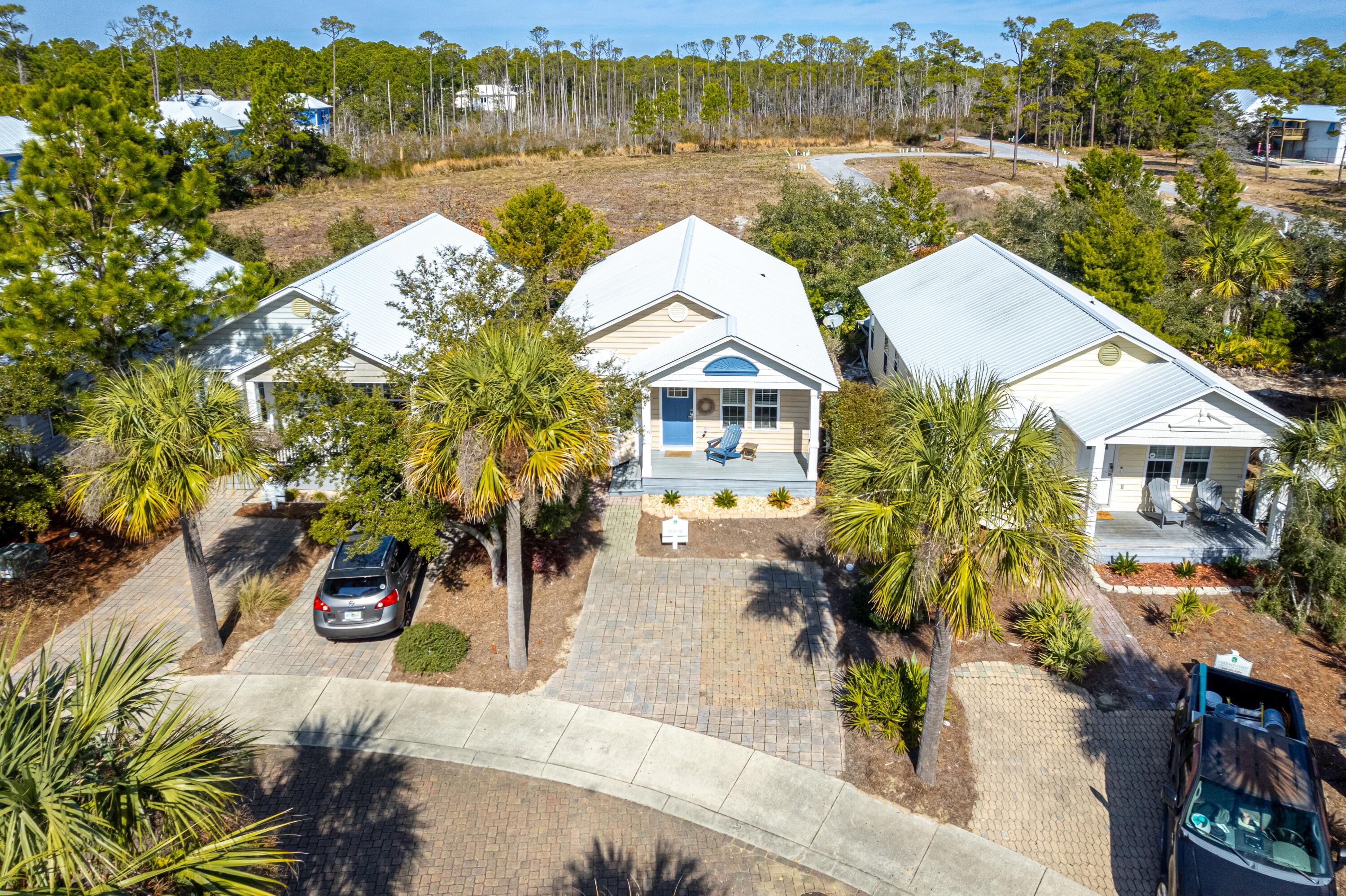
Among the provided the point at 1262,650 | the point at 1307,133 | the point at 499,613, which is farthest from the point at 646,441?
the point at 1307,133

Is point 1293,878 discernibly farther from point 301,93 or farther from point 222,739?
point 301,93

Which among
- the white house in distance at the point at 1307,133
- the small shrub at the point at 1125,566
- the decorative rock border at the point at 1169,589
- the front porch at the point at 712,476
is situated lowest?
the decorative rock border at the point at 1169,589

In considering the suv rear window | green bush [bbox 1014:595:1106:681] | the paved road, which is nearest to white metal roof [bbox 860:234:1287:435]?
green bush [bbox 1014:595:1106:681]

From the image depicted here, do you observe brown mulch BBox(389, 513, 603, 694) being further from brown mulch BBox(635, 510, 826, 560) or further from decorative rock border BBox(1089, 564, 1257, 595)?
decorative rock border BBox(1089, 564, 1257, 595)

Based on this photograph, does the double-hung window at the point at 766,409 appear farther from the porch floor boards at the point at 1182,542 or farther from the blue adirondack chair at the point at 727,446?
the porch floor boards at the point at 1182,542

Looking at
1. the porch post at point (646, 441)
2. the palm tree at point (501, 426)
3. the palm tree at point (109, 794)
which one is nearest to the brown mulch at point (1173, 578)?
the porch post at point (646, 441)

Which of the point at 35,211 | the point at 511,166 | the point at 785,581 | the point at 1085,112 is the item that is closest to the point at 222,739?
the point at 785,581
